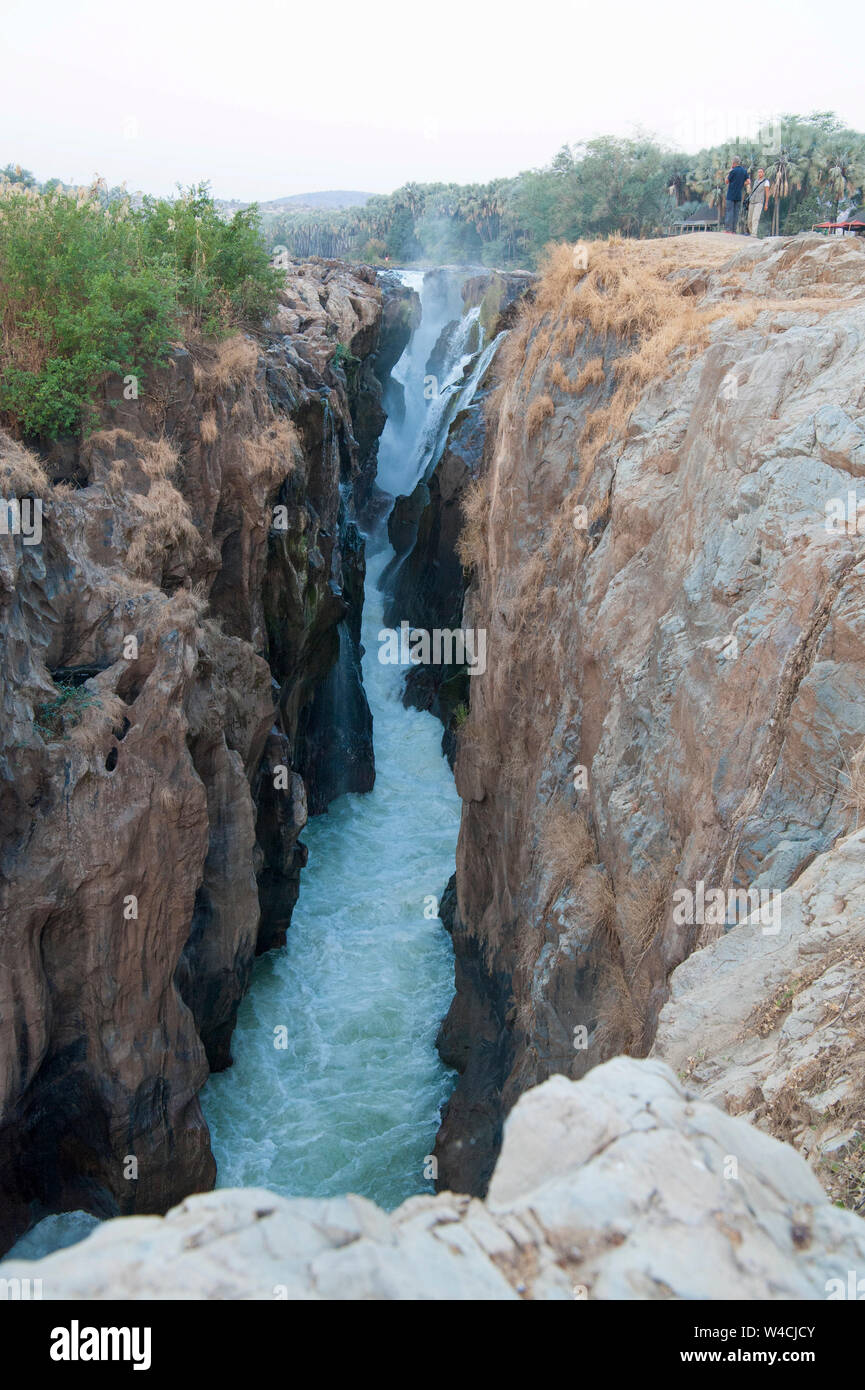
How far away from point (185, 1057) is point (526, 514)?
7.85 meters

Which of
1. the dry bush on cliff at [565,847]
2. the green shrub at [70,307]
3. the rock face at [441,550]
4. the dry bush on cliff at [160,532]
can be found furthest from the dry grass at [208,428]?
the rock face at [441,550]

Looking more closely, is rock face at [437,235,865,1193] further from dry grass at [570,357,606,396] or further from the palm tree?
the palm tree

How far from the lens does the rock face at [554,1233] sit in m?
2.25

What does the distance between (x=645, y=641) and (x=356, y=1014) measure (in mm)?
8731

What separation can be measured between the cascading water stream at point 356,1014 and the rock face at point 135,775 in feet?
3.65

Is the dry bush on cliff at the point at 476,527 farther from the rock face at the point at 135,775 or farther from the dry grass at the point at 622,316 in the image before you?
the rock face at the point at 135,775

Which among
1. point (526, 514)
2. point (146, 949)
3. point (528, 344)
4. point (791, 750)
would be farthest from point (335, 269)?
point (791, 750)

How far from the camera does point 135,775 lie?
9203 millimetres

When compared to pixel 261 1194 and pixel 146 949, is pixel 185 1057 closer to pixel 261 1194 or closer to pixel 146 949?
pixel 146 949

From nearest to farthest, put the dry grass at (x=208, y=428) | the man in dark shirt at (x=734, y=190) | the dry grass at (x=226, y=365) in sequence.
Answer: the dry grass at (x=208, y=428), the dry grass at (x=226, y=365), the man in dark shirt at (x=734, y=190)

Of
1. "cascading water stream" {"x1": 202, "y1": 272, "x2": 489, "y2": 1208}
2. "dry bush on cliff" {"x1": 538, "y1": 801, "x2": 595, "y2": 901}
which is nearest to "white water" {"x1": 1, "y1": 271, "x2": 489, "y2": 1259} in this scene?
"cascading water stream" {"x1": 202, "y1": 272, "x2": 489, "y2": 1208}

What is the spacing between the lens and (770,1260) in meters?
2.47

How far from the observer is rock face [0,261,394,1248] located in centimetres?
855

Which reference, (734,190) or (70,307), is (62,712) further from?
(734,190)
